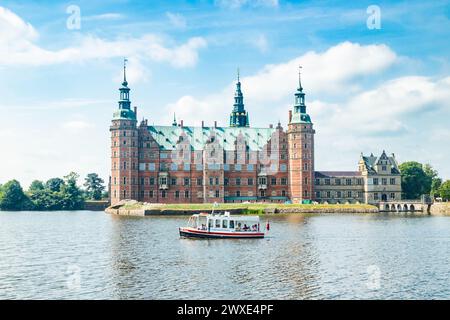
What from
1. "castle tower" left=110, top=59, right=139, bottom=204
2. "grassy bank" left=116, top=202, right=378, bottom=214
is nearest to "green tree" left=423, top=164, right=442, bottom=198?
"grassy bank" left=116, top=202, right=378, bottom=214

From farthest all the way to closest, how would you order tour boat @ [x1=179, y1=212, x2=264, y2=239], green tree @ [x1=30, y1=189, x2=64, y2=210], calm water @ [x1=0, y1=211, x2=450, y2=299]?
green tree @ [x1=30, y1=189, x2=64, y2=210]
tour boat @ [x1=179, y1=212, x2=264, y2=239]
calm water @ [x1=0, y1=211, x2=450, y2=299]

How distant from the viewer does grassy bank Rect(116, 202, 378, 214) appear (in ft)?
348

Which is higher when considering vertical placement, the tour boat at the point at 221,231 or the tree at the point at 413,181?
the tree at the point at 413,181

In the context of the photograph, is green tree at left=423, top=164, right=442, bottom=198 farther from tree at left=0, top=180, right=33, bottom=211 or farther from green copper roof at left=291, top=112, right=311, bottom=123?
tree at left=0, top=180, right=33, bottom=211

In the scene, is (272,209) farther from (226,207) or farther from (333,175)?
(333,175)

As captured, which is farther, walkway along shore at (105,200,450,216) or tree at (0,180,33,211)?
tree at (0,180,33,211)

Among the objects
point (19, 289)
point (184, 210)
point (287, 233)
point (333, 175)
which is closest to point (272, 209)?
point (184, 210)

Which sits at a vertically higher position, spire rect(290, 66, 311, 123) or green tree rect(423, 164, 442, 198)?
spire rect(290, 66, 311, 123)

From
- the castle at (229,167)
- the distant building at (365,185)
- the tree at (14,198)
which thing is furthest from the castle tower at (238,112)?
the tree at (14,198)

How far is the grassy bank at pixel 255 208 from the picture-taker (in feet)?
348

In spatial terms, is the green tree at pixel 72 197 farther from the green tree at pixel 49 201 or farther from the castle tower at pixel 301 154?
the castle tower at pixel 301 154

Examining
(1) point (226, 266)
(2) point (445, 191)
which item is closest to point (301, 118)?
(2) point (445, 191)

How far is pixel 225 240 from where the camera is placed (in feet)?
191

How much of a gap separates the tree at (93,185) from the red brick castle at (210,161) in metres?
39.6
